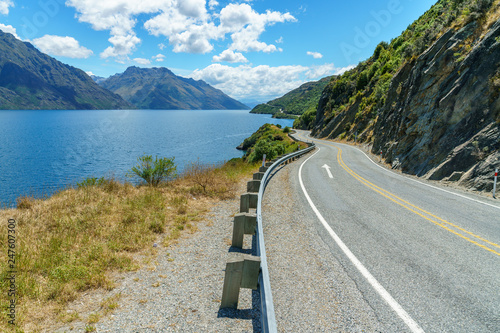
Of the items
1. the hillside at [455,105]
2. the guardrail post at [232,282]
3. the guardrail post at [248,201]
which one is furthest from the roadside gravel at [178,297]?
the hillside at [455,105]

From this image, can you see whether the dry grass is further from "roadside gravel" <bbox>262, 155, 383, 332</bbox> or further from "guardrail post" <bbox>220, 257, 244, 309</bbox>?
"roadside gravel" <bbox>262, 155, 383, 332</bbox>

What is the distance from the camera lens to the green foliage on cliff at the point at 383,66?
18906 millimetres

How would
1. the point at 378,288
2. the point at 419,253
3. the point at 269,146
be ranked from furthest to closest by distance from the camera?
the point at 269,146, the point at 419,253, the point at 378,288

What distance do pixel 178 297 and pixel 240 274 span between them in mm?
1176

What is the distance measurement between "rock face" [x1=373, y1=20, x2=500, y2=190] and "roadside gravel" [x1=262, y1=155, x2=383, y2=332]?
10.2 metres

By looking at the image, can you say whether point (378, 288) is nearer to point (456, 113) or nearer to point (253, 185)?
point (253, 185)

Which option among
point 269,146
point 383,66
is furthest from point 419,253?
point 383,66

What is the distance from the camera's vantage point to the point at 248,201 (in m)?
6.54

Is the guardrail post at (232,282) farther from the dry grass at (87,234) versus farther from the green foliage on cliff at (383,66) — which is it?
the green foliage on cliff at (383,66)

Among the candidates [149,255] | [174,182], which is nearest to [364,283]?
[149,255]

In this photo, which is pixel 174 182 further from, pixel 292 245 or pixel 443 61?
pixel 443 61

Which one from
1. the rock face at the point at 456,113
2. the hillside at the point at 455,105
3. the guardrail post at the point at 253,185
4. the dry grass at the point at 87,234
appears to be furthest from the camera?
the hillside at the point at 455,105

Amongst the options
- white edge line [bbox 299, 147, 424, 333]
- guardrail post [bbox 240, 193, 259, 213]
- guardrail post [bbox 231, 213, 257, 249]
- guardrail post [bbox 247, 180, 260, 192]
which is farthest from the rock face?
guardrail post [bbox 231, 213, 257, 249]

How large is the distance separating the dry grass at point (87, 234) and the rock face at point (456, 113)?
1171 cm
